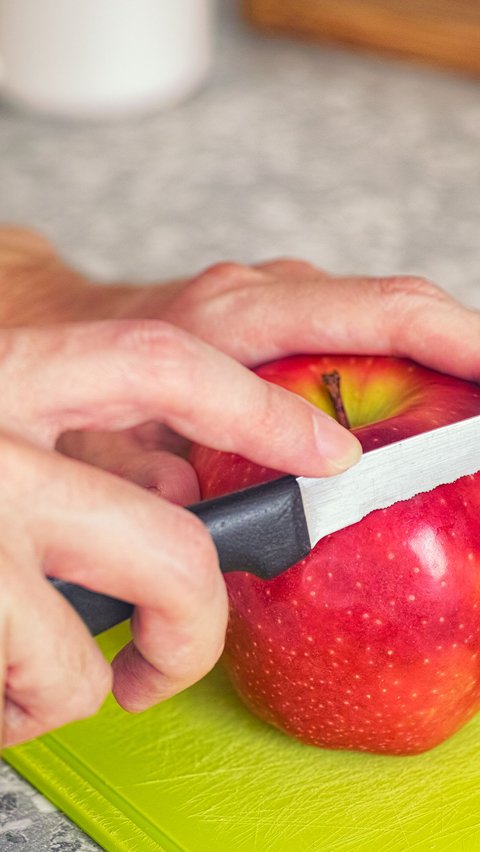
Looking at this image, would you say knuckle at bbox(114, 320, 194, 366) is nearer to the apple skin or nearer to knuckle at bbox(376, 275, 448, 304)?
the apple skin

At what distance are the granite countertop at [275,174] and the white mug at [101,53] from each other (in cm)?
7

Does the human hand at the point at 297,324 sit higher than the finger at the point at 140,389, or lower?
lower

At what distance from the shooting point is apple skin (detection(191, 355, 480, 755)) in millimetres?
792

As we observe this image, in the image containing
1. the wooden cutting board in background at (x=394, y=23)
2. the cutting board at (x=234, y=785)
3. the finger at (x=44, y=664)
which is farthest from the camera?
the wooden cutting board in background at (x=394, y=23)

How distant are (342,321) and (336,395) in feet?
0.24

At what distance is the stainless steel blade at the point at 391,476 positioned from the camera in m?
0.77

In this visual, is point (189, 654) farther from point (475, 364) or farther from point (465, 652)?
point (475, 364)

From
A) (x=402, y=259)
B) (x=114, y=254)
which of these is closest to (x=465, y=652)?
(x=402, y=259)

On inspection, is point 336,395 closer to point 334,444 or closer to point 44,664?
point 334,444

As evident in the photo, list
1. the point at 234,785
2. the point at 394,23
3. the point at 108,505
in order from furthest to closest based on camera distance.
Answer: the point at 394,23 < the point at 234,785 < the point at 108,505

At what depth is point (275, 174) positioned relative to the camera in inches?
78.9

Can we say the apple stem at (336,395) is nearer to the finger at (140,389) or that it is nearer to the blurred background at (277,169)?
A: the finger at (140,389)

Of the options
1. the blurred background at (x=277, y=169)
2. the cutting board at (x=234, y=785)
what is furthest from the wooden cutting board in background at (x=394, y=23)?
the cutting board at (x=234, y=785)

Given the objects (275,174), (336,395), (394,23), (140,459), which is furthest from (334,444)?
(394,23)
